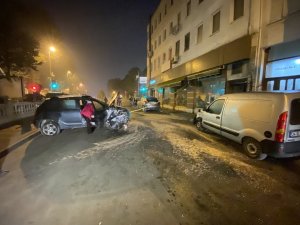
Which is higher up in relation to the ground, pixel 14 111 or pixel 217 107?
pixel 217 107

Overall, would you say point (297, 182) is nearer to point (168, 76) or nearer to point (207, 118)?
point (207, 118)

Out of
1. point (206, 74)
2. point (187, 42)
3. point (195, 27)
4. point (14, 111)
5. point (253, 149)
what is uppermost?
point (195, 27)

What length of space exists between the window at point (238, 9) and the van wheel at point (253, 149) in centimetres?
962

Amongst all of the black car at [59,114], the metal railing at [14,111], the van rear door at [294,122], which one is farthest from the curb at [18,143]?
the van rear door at [294,122]

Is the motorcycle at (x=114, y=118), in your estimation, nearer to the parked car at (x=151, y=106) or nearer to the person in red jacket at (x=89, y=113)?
the person in red jacket at (x=89, y=113)

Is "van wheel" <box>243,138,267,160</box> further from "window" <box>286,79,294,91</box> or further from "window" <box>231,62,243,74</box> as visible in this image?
"window" <box>231,62,243,74</box>

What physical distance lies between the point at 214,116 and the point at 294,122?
2933mm

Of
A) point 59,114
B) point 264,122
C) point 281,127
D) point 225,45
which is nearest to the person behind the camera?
point 281,127

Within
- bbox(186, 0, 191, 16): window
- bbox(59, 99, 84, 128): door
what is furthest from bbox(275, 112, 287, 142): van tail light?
bbox(186, 0, 191, 16): window

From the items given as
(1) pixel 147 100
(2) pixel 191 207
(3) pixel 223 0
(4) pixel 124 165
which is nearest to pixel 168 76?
(1) pixel 147 100

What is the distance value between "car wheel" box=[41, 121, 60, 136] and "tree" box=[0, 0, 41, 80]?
16.9 m

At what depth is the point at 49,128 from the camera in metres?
8.41

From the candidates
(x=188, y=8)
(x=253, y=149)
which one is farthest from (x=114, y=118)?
(x=188, y=8)

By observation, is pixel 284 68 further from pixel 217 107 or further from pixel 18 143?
pixel 18 143
